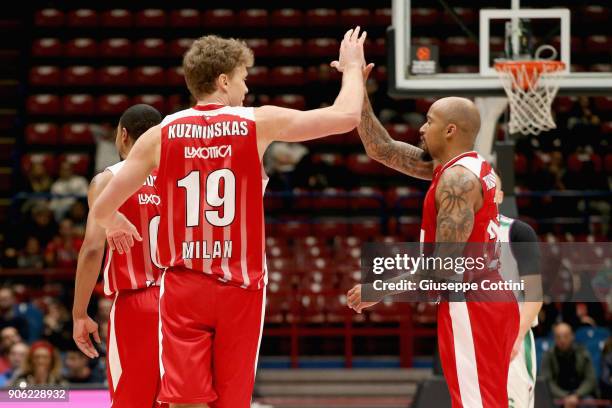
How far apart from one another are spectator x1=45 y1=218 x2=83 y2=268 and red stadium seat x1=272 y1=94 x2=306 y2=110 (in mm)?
3854

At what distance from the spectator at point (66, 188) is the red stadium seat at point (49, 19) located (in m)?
4.02

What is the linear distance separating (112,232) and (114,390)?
807mm

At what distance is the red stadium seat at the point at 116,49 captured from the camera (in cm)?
1723

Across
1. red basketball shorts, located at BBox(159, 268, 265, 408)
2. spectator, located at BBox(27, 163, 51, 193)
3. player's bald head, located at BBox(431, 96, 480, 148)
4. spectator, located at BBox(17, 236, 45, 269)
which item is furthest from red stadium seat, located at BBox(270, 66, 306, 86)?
red basketball shorts, located at BBox(159, 268, 265, 408)

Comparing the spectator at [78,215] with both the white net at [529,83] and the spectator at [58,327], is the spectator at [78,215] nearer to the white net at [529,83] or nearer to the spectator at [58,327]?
the spectator at [58,327]

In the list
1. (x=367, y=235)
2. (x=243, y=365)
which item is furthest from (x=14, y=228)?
(x=243, y=365)

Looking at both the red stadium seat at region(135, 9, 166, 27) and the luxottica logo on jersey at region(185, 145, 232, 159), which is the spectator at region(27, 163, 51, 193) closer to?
the red stadium seat at region(135, 9, 166, 27)

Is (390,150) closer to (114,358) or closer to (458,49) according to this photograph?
(114,358)

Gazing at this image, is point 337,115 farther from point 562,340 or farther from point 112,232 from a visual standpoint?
point 562,340

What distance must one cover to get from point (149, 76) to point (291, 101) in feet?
7.47

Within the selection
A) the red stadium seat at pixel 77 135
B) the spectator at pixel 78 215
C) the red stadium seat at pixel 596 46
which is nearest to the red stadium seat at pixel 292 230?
the spectator at pixel 78 215

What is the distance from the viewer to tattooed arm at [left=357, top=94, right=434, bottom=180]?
5516mm

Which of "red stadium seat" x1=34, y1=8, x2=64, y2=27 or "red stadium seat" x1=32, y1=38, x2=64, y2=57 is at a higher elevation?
"red stadium seat" x1=34, y1=8, x2=64, y2=27

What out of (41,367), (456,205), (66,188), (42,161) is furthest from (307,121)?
(42,161)
